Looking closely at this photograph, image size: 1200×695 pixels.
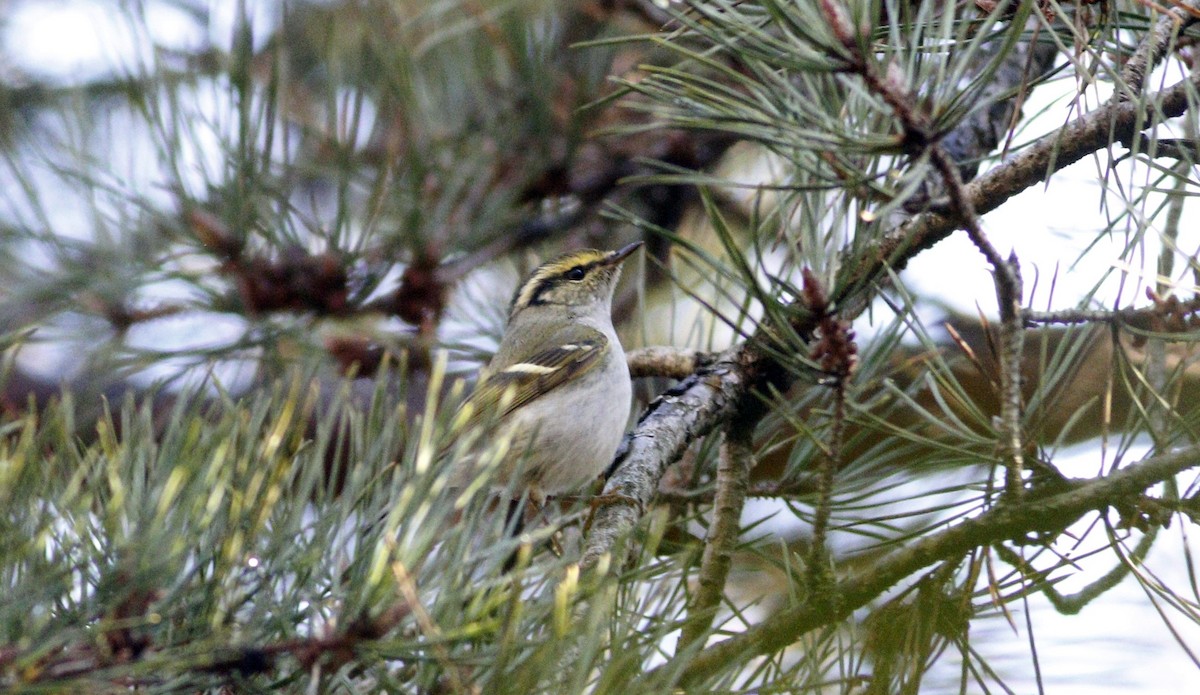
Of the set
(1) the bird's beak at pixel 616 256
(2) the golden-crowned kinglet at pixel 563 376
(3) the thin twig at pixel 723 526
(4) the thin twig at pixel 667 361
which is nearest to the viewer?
(3) the thin twig at pixel 723 526

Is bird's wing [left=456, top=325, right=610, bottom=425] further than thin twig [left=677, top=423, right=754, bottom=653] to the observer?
Yes

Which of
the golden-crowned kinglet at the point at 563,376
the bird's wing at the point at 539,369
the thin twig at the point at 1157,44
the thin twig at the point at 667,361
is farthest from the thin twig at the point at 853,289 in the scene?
the bird's wing at the point at 539,369

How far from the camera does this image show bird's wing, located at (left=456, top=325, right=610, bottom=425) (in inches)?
100

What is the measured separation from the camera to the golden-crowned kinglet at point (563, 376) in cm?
235

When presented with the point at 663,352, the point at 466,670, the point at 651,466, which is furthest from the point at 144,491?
the point at 663,352

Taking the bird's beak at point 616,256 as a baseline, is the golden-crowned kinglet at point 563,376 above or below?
below

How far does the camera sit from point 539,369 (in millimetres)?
2648

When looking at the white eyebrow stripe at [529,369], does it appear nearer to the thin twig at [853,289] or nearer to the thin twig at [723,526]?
the thin twig at [853,289]

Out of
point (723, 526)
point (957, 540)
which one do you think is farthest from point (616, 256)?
point (957, 540)

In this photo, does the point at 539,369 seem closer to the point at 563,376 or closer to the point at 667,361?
the point at 563,376

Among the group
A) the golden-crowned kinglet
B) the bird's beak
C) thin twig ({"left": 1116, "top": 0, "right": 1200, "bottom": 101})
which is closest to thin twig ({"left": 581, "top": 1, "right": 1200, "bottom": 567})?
thin twig ({"left": 1116, "top": 0, "right": 1200, "bottom": 101})

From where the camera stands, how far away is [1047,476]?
1562 mm

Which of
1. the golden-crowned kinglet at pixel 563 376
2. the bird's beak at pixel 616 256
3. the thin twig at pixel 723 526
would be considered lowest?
the thin twig at pixel 723 526

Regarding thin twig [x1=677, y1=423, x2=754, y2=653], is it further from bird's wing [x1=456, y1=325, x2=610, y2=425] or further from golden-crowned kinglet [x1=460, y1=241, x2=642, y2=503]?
bird's wing [x1=456, y1=325, x2=610, y2=425]
